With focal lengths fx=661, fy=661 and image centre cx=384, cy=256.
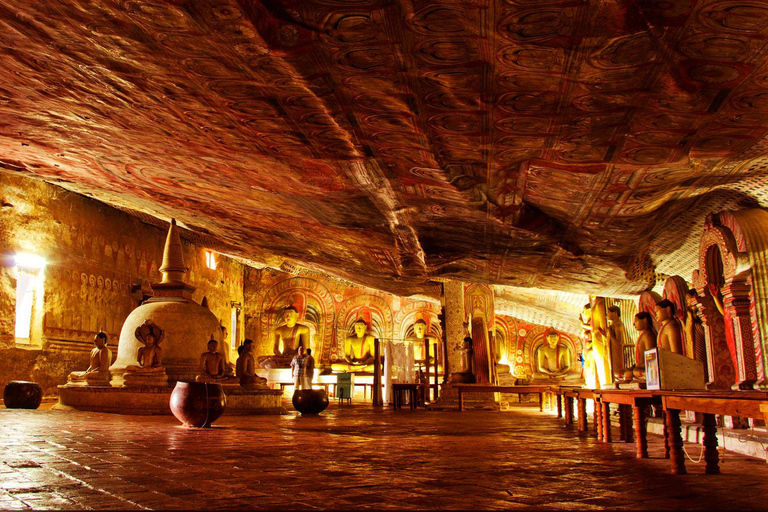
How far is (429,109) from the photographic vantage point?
19.9ft

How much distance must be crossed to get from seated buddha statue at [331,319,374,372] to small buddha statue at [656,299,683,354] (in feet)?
63.6

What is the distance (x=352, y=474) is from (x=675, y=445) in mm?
2128

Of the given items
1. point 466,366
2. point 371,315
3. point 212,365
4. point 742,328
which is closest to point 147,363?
point 212,365

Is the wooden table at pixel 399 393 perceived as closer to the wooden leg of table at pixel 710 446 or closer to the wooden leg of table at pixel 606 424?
the wooden leg of table at pixel 606 424

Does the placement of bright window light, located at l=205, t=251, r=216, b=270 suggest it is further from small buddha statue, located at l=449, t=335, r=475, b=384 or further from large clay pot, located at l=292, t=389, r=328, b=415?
large clay pot, located at l=292, t=389, r=328, b=415

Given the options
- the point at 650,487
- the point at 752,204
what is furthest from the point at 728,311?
the point at 650,487

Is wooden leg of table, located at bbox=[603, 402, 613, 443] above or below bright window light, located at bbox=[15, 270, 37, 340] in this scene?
below

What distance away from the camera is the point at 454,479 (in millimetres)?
3988

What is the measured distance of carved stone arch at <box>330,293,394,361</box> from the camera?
89.6ft

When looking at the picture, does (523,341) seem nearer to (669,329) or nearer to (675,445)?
(669,329)

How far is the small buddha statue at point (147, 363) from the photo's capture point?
42.3ft

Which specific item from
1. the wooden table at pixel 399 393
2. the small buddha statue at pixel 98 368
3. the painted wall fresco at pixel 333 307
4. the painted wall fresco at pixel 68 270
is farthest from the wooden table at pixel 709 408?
the painted wall fresco at pixel 333 307

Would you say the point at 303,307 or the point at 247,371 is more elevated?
the point at 303,307

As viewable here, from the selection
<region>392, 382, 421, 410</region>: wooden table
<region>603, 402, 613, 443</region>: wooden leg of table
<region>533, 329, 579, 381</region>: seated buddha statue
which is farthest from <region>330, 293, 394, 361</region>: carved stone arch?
<region>603, 402, 613, 443</region>: wooden leg of table
